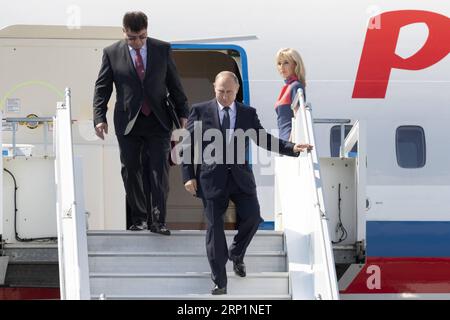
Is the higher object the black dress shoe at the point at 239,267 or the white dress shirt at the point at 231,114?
the white dress shirt at the point at 231,114

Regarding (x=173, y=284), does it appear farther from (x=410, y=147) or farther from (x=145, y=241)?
(x=410, y=147)

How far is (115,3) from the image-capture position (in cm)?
1155

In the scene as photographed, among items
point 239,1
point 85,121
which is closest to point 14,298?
point 85,121

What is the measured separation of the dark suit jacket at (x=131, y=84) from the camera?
9570 millimetres

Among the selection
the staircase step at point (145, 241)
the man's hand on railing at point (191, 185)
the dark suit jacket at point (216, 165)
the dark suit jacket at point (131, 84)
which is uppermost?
the dark suit jacket at point (131, 84)

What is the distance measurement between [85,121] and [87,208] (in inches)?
36.8

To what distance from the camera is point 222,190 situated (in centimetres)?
885

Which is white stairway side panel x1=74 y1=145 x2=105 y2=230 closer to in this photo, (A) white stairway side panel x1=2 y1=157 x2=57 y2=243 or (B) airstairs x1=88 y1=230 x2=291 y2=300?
(A) white stairway side panel x1=2 y1=157 x2=57 y2=243

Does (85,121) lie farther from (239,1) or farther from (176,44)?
(239,1)

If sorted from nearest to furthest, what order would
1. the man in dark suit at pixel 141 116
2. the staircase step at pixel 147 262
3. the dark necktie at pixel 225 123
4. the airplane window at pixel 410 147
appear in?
the dark necktie at pixel 225 123 < the staircase step at pixel 147 262 < the man in dark suit at pixel 141 116 < the airplane window at pixel 410 147

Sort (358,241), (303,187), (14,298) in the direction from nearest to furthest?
(303,187)
(358,241)
(14,298)

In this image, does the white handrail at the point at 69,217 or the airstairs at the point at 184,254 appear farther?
the airstairs at the point at 184,254

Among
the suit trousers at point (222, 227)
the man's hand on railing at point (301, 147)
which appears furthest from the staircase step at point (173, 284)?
the man's hand on railing at point (301, 147)

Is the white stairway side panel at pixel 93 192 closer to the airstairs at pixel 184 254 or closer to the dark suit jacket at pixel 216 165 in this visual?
the airstairs at pixel 184 254
